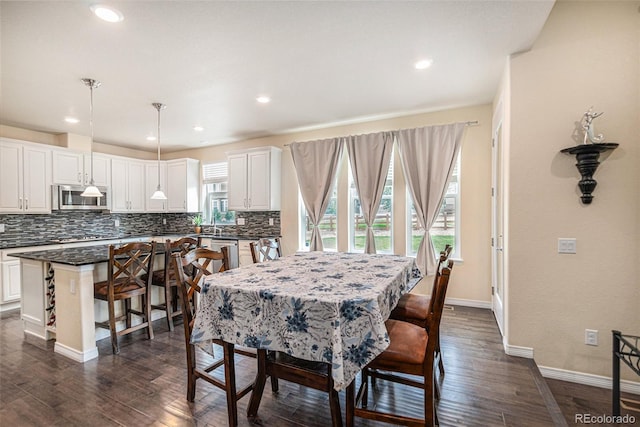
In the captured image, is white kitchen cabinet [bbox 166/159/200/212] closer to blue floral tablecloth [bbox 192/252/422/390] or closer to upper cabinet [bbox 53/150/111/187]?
upper cabinet [bbox 53/150/111/187]

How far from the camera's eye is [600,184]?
222 centimetres

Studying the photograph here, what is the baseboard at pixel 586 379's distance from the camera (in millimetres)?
2168

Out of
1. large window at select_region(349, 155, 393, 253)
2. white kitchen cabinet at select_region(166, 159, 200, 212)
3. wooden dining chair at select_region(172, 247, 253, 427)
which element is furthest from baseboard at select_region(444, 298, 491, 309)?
white kitchen cabinet at select_region(166, 159, 200, 212)

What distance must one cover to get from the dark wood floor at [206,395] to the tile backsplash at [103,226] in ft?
8.37

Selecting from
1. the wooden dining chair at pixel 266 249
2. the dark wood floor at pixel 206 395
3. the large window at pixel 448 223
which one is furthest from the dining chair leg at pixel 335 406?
the large window at pixel 448 223

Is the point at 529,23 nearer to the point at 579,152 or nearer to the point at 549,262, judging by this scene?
the point at 579,152

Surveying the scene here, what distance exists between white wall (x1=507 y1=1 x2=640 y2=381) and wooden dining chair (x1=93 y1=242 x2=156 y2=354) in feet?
11.4

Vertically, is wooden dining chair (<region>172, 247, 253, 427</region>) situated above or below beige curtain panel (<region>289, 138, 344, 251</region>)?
below

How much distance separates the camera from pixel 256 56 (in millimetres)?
2549

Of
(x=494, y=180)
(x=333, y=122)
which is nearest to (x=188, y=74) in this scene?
(x=333, y=122)

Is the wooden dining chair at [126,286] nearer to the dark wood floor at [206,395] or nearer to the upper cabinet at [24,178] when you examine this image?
the dark wood floor at [206,395]

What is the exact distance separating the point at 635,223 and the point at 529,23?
5.41ft

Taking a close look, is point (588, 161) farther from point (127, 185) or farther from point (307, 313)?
point (127, 185)

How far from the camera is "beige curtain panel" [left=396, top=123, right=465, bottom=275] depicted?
3.86 metres
